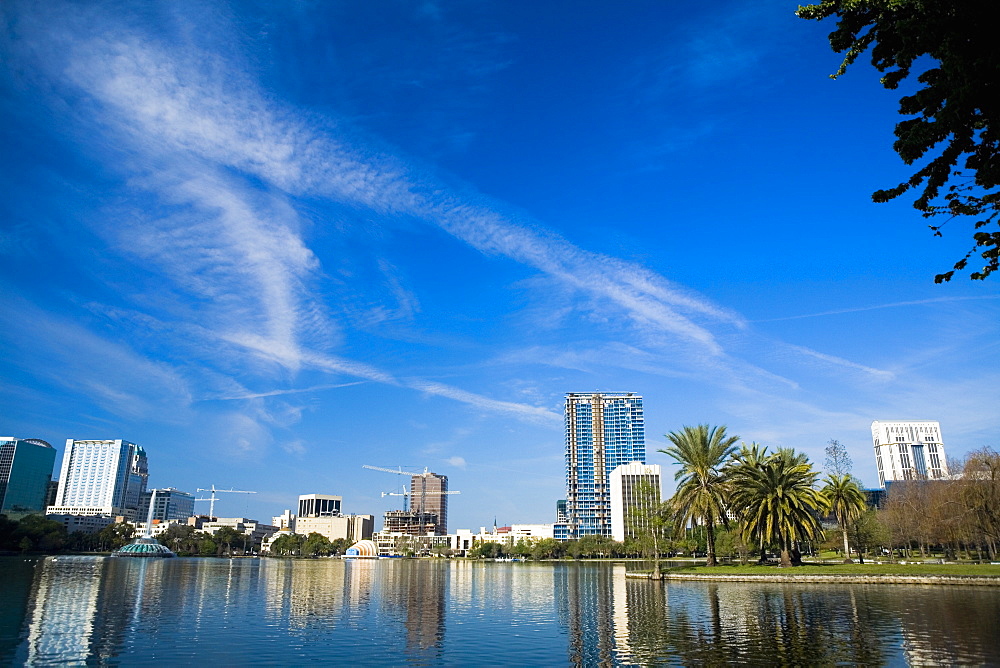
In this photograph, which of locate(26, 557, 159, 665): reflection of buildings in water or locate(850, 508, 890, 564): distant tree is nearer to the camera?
locate(26, 557, 159, 665): reflection of buildings in water

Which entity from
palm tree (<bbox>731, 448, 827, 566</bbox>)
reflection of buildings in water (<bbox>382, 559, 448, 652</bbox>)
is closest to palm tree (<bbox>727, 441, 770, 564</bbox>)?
palm tree (<bbox>731, 448, 827, 566</bbox>)

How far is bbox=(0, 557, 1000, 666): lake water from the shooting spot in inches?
875

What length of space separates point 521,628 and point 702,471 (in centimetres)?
4298

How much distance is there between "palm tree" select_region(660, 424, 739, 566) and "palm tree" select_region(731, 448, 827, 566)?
321cm

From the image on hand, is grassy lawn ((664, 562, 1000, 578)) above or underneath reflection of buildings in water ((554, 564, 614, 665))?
above

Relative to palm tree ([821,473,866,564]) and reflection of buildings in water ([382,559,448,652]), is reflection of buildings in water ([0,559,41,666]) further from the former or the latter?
palm tree ([821,473,866,564])

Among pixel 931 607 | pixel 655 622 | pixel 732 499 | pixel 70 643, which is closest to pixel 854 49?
pixel 655 622

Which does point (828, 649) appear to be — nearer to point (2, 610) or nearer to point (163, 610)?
point (163, 610)

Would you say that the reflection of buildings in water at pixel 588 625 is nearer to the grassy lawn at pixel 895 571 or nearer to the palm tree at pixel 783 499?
the grassy lawn at pixel 895 571

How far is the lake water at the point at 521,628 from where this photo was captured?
22.2 meters

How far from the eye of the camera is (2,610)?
3500 cm

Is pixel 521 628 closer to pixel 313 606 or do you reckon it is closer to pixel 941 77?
pixel 313 606

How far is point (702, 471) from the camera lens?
69250 mm

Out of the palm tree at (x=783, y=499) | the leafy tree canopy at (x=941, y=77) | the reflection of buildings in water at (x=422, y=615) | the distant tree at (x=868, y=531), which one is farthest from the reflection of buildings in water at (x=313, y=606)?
the distant tree at (x=868, y=531)
